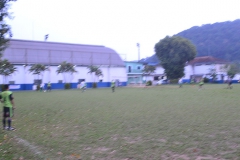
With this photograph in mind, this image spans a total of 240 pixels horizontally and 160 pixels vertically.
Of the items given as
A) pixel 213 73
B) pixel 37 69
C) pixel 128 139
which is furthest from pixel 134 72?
pixel 128 139

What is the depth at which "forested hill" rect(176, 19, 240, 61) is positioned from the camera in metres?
73.9

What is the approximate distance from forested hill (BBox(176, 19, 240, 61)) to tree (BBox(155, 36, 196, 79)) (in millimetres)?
21842

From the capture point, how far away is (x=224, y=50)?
75688 mm

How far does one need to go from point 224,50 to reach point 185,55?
979 inches

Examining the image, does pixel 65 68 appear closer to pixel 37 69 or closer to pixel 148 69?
pixel 37 69

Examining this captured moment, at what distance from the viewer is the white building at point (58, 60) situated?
48.4 meters

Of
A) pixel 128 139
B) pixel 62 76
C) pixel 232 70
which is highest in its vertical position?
pixel 232 70

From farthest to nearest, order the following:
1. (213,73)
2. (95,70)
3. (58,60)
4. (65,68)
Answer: (213,73)
(58,60)
(95,70)
(65,68)

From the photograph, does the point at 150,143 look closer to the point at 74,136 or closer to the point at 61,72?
the point at 74,136

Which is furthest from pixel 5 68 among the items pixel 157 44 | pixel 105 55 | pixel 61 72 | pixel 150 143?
pixel 150 143

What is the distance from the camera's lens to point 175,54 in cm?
5675

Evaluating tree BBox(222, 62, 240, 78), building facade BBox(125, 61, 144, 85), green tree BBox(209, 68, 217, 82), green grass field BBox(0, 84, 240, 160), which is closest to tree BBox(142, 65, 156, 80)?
building facade BBox(125, 61, 144, 85)

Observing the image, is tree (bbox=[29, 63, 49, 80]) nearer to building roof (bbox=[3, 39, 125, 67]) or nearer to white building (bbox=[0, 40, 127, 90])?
white building (bbox=[0, 40, 127, 90])

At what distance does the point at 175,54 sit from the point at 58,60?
80.9 ft
